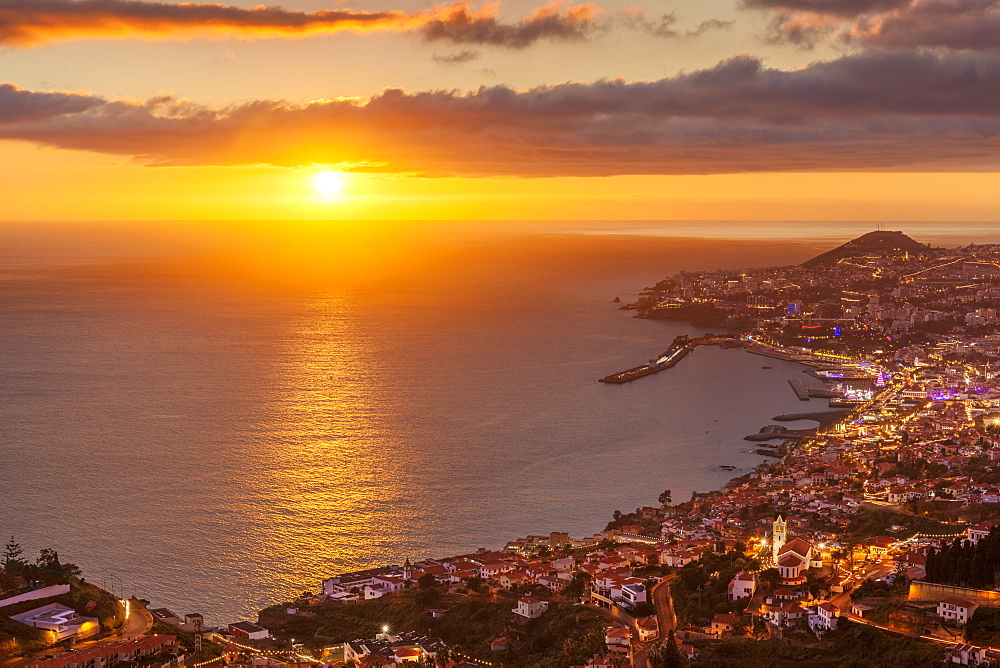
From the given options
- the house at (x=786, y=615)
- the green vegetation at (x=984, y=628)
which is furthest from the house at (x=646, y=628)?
the green vegetation at (x=984, y=628)

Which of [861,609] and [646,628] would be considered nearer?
[861,609]

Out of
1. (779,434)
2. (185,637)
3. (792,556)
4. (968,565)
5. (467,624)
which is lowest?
(779,434)

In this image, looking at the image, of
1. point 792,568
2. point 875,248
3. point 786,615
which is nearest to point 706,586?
point 792,568

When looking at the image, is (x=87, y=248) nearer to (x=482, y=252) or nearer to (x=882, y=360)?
(x=482, y=252)

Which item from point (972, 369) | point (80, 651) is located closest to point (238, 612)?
point (80, 651)

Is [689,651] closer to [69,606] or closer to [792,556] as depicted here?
[792,556]

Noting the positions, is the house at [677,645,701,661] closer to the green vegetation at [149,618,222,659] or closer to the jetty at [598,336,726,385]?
the green vegetation at [149,618,222,659]
